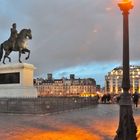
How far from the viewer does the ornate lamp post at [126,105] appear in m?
14.2

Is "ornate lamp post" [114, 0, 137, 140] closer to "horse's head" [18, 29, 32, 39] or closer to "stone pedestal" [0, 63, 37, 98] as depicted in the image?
"stone pedestal" [0, 63, 37, 98]

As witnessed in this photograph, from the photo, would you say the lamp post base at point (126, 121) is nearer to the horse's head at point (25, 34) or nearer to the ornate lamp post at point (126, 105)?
the ornate lamp post at point (126, 105)

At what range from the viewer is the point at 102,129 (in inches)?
852

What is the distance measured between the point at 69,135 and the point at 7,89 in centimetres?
2164

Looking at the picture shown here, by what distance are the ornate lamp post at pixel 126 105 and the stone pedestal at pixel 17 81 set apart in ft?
82.4

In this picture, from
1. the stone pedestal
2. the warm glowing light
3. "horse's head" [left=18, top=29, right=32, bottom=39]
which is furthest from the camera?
"horse's head" [left=18, top=29, right=32, bottom=39]

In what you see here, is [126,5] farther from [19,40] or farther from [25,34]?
[19,40]

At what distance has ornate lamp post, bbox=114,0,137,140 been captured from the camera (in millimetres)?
14195

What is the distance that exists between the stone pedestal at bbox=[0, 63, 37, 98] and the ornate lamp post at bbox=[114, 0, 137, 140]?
82.4 ft

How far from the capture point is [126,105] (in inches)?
558

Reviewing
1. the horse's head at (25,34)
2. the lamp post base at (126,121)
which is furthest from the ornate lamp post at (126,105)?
the horse's head at (25,34)

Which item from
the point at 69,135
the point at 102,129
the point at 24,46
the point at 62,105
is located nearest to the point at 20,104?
the point at 62,105

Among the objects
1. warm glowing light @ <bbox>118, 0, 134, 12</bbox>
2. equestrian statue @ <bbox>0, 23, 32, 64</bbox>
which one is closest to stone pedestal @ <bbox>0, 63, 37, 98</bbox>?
equestrian statue @ <bbox>0, 23, 32, 64</bbox>

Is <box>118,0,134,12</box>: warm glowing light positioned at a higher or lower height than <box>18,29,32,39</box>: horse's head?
lower
